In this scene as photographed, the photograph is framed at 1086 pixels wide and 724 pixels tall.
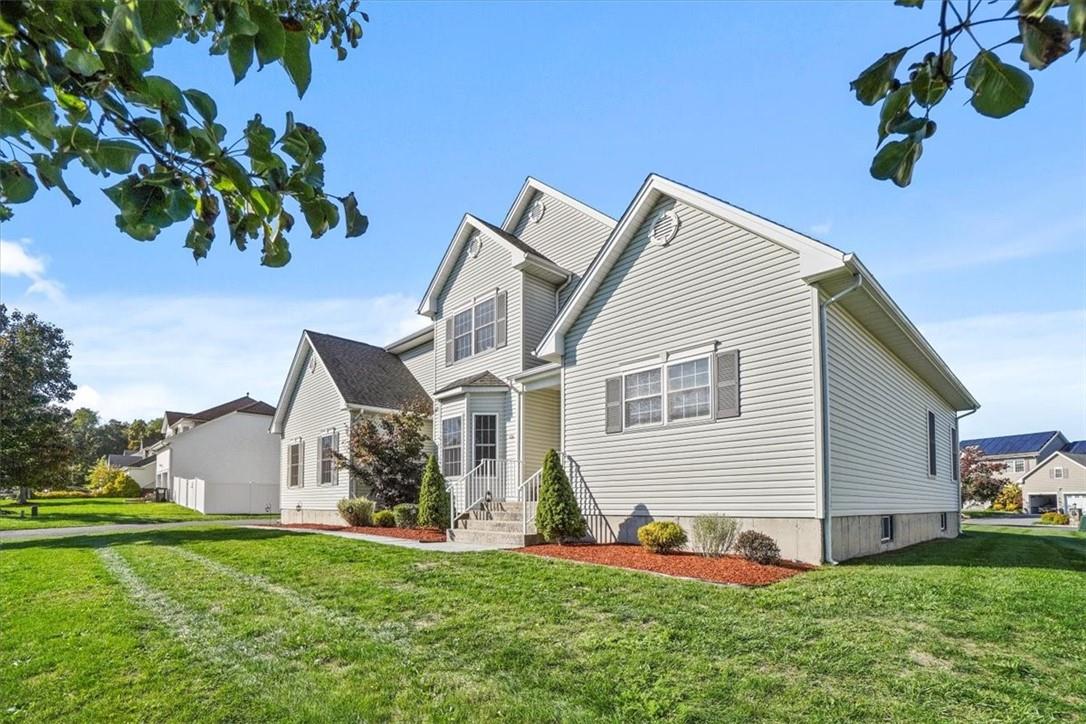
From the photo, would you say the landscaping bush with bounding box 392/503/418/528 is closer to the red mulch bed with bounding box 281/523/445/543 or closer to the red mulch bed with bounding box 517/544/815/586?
the red mulch bed with bounding box 281/523/445/543

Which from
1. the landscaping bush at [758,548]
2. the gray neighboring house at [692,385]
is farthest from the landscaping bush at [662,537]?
the landscaping bush at [758,548]

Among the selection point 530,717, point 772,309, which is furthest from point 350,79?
point 772,309

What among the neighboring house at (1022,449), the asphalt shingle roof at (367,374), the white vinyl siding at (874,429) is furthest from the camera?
the neighboring house at (1022,449)

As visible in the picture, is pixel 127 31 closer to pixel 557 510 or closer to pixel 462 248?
pixel 557 510

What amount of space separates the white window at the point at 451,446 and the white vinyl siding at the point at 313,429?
3525 mm

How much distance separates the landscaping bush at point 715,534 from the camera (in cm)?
1035

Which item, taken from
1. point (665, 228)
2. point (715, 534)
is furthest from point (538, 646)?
point (665, 228)

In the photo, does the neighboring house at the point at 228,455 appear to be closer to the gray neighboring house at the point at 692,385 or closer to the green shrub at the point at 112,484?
the green shrub at the point at 112,484

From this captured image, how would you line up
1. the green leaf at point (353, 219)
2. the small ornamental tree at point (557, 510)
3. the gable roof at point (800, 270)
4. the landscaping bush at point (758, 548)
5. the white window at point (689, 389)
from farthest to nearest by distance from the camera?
1. the small ornamental tree at point (557, 510)
2. the white window at point (689, 389)
3. the gable roof at point (800, 270)
4. the landscaping bush at point (758, 548)
5. the green leaf at point (353, 219)

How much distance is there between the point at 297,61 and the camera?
1.57 metres

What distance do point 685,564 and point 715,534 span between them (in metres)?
1.22

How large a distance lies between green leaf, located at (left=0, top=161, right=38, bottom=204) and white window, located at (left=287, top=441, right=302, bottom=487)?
22058 millimetres

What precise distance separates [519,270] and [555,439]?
4330 millimetres

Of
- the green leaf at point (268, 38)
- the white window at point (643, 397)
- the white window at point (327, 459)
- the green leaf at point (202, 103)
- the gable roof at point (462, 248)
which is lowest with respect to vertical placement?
the white window at point (327, 459)
